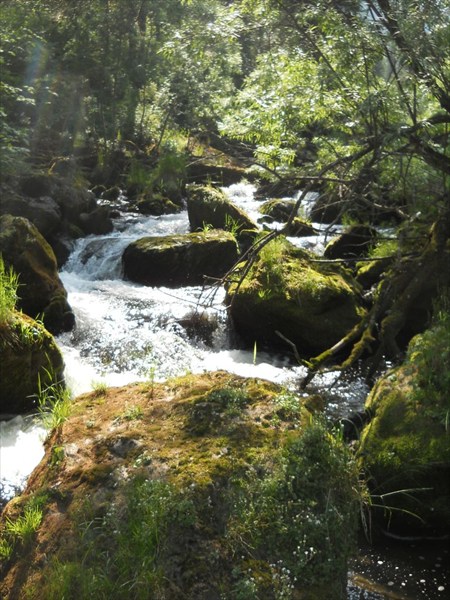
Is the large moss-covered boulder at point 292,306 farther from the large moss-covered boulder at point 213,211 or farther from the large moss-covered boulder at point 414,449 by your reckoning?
the large moss-covered boulder at point 213,211

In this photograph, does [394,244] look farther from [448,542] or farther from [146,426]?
[146,426]

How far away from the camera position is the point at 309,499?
3227mm

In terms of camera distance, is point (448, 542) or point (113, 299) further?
point (113, 299)

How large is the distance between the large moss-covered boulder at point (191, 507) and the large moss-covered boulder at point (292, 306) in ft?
13.6

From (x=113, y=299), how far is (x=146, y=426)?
20.7ft

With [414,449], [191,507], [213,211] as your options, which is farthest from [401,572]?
[213,211]

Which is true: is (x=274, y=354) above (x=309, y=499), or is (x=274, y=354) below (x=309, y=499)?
below

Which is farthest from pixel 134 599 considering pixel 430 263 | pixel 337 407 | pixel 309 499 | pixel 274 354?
pixel 274 354

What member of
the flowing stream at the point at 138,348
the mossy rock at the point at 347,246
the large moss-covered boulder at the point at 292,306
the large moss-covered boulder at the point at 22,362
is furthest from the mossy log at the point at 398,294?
the mossy rock at the point at 347,246

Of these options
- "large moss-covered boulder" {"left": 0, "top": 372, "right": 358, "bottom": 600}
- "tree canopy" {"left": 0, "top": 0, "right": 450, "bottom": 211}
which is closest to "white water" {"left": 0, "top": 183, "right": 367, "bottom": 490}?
"large moss-covered boulder" {"left": 0, "top": 372, "right": 358, "bottom": 600}

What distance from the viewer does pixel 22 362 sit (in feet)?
19.9

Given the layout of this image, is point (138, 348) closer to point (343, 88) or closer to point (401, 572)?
point (343, 88)

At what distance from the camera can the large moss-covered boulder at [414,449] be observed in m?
4.49

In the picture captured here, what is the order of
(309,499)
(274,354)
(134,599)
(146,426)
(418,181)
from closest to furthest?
(134,599), (309,499), (146,426), (418,181), (274,354)
